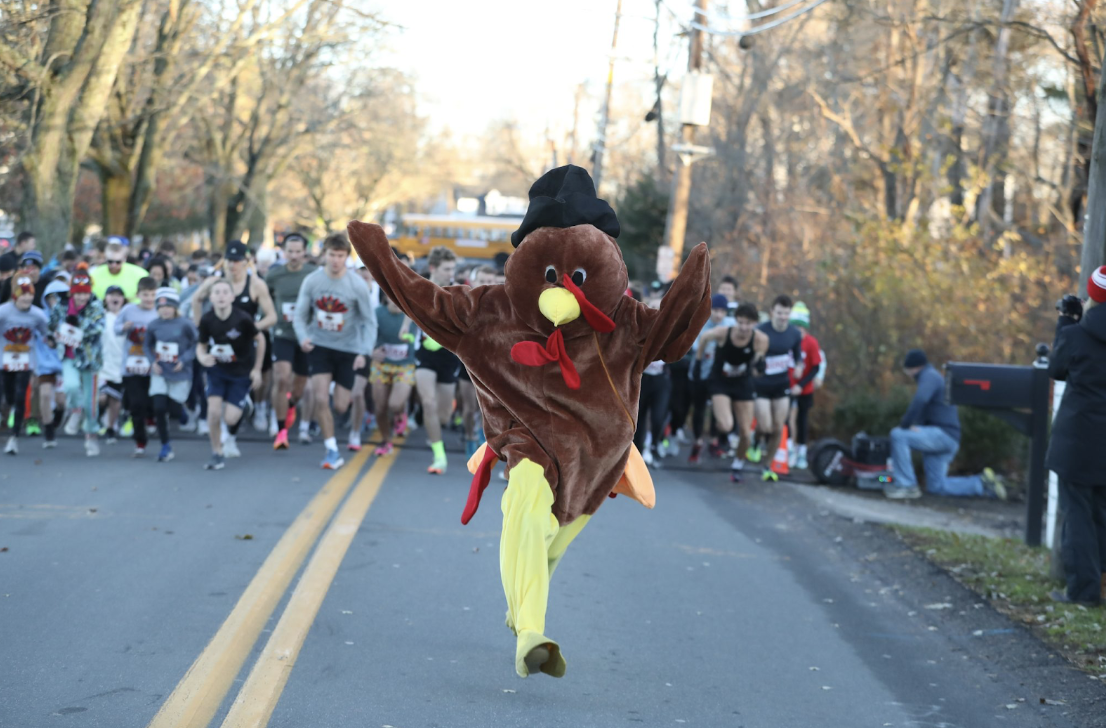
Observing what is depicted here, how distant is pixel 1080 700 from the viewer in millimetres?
5984

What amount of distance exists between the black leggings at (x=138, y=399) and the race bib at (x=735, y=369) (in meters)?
5.73

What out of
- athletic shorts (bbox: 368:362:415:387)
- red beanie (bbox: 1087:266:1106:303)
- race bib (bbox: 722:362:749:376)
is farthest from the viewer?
race bib (bbox: 722:362:749:376)

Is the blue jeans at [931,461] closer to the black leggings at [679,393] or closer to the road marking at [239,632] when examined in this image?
the black leggings at [679,393]

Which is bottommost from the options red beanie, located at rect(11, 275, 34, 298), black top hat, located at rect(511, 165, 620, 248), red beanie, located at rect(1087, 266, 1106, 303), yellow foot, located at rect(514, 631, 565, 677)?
yellow foot, located at rect(514, 631, 565, 677)

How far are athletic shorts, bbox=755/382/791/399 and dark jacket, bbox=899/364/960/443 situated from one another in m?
1.25

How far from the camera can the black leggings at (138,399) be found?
11656mm

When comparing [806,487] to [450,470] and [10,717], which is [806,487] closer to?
[450,470]

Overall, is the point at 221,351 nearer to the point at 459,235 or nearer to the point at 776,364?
the point at 776,364

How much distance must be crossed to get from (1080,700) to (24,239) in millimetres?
13554

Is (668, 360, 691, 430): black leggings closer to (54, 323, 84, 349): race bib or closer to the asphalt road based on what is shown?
the asphalt road

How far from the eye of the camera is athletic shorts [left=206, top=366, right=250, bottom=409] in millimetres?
11422

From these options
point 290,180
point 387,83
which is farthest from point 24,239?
point 290,180

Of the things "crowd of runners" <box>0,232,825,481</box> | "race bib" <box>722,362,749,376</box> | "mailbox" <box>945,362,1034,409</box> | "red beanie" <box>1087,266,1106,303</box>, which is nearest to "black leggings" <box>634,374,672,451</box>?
"crowd of runners" <box>0,232,825,481</box>

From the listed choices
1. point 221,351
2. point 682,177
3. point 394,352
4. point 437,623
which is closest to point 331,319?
Answer: point 394,352
